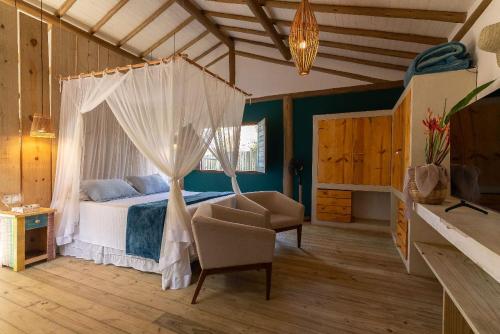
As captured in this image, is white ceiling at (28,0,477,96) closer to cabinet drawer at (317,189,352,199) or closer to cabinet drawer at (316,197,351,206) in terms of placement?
cabinet drawer at (317,189,352,199)

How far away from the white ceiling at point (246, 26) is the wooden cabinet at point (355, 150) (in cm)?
94

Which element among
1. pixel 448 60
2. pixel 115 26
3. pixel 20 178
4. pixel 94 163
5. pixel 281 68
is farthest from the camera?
pixel 281 68

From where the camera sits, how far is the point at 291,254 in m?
3.40

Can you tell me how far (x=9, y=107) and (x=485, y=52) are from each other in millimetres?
5130

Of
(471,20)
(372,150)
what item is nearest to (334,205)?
(372,150)

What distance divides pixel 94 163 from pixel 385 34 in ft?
14.8

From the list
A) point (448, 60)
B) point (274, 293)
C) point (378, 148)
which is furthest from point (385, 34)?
point (274, 293)

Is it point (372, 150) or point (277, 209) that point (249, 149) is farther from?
point (372, 150)

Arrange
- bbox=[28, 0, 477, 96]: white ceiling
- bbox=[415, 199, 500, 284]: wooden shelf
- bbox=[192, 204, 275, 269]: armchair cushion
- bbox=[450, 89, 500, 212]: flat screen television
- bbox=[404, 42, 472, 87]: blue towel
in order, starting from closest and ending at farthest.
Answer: bbox=[415, 199, 500, 284]: wooden shelf → bbox=[450, 89, 500, 212]: flat screen television → bbox=[192, 204, 275, 269]: armchair cushion → bbox=[404, 42, 472, 87]: blue towel → bbox=[28, 0, 477, 96]: white ceiling

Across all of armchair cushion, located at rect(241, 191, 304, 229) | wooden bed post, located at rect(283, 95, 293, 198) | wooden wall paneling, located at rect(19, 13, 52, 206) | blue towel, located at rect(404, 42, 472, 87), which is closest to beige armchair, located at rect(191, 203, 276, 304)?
armchair cushion, located at rect(241, 191, 304, 229)

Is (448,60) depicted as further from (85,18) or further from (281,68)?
(85,18)

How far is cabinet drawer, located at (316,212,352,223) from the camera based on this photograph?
463 centimetres

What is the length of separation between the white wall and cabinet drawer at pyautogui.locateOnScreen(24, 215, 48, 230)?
463 cm

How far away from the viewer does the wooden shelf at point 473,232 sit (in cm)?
99
